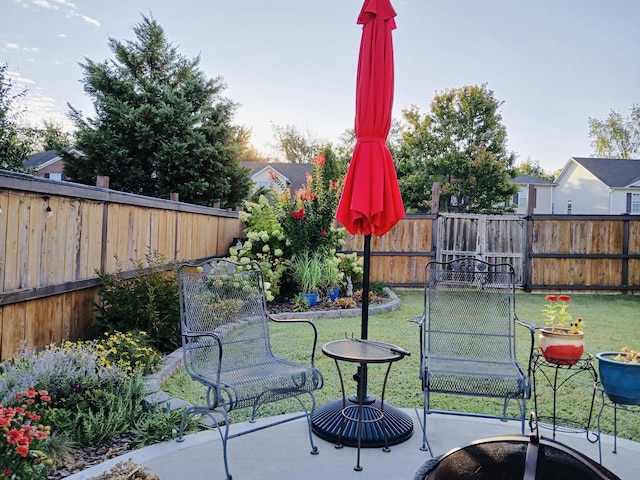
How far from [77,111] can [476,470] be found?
13.5m

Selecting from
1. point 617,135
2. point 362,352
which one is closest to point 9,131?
point 362,352

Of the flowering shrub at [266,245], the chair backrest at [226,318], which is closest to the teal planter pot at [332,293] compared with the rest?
the flowering shrub at [266,245]

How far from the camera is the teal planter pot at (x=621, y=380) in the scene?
2271 mm

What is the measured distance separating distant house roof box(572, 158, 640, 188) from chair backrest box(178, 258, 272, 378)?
22910mm

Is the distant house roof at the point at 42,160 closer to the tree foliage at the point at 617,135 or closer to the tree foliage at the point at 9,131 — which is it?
the tree foliage at the point at 9,131

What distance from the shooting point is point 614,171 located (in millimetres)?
22250

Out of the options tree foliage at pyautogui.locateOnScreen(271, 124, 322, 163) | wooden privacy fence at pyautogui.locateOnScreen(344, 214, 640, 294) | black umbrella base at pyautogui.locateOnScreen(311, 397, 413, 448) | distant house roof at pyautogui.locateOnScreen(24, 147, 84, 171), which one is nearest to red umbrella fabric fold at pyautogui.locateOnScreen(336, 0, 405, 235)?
black umbrella base at pyautogui.locateOnScreen(311, 397, 413, 448)

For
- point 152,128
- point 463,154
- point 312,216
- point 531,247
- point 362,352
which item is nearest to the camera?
point 362,352

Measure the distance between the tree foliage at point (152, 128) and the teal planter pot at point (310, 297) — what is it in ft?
21.5

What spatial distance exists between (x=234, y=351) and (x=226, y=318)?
39cm

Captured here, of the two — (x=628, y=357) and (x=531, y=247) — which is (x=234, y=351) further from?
(x=531, y=247)

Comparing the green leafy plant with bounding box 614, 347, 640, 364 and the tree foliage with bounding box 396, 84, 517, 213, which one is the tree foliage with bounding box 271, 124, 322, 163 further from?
the green leafy plant with bounding box 614, 347, 640, 364

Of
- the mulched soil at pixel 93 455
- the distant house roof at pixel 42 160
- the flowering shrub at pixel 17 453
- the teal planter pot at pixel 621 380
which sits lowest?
the mulched soil at pixel 93 455

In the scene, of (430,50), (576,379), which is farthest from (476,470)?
(430,50)
